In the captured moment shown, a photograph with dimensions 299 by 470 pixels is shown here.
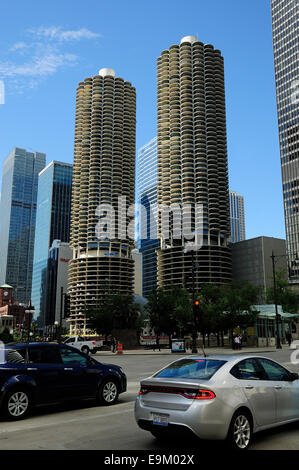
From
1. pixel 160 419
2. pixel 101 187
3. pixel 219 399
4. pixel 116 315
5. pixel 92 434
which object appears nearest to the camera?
pixel 219 399

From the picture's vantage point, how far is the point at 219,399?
6.58m

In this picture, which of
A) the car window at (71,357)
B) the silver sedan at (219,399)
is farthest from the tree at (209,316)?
the silver sedan at (219,399)

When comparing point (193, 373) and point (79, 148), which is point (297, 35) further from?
point (193, 373)

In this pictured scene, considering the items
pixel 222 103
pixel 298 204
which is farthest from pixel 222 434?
pixel 222 103

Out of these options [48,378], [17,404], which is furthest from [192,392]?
[17,404]

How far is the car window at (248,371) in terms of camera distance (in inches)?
288

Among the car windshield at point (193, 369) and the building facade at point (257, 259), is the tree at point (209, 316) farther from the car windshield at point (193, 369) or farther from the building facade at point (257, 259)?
the building facade at point (257, 259)

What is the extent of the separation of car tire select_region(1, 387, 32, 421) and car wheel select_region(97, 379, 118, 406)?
2.00 meters

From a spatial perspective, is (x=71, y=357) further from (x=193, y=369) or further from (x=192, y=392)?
(x=192, y=392)

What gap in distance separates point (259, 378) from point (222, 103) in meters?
176

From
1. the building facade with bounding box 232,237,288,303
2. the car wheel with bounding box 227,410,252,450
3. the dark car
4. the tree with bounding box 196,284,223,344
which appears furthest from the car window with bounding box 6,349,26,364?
the building facade with bounding box 232,237,288,303

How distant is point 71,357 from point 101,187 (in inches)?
6870

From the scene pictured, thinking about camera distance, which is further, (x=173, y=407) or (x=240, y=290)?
(x=240, y=290)

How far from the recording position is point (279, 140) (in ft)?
474
